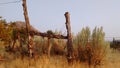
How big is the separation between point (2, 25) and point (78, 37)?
17.6 feet

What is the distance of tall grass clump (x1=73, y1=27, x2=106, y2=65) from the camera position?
21391 millimetres

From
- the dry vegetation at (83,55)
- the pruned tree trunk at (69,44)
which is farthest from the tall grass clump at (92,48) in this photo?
the pruned tree trunk at (69,44)

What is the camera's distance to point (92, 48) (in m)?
21.5

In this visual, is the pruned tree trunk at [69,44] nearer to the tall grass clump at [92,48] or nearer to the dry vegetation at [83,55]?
the dry vegetation at [83,55]

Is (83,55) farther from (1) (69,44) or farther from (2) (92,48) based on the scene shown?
(1) (69,44)

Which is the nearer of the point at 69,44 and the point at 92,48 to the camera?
the point at 69,44

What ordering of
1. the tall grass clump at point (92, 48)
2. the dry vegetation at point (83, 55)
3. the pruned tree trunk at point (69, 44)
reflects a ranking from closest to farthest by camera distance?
the dry vegetation at point (83, 55)
the pruned tree trunk at point (69, 44)
the tall grass clump at point (92, 48)

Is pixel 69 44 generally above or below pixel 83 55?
above

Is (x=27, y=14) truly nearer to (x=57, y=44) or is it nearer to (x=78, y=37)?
(x=78, y=37)

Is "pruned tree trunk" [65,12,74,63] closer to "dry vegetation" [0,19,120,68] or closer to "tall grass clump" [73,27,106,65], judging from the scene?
"dry vegetation" [0,19,120,68]

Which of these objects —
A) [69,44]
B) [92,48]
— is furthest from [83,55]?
[69,44]

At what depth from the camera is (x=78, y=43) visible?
22.2 m

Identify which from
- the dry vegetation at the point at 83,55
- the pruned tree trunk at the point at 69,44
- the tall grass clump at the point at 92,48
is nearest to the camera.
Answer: the dry vegetation at the point at 83,55

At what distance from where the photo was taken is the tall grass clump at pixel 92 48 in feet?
70.2
